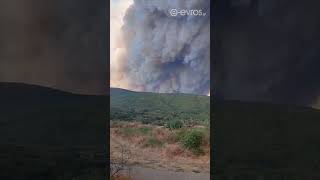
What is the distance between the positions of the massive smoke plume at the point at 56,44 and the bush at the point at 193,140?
851mm

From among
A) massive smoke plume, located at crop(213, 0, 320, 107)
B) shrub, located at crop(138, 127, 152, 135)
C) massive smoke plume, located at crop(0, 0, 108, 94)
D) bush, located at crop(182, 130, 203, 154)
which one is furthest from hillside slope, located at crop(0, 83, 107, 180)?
massive smoke plume, located at crop(213, 0, 320, 107)

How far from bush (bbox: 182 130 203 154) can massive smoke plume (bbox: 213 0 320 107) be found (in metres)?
0.42

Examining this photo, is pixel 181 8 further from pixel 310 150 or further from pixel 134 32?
pixel 310 150

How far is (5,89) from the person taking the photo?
4.00 metres

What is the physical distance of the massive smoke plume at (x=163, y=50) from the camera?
374cm

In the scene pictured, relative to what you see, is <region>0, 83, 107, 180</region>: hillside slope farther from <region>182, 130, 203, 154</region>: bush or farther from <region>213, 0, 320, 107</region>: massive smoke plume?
<region>213, 0, 320, 107</region>: massive smoke plume

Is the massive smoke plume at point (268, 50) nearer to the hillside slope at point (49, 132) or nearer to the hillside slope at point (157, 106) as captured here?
the hillside slope at point (157, 106)

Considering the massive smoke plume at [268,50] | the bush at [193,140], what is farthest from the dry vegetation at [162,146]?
the massive smoke plume at [268,50]

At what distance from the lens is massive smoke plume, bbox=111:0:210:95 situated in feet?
12.3

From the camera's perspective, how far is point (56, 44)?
390 cm

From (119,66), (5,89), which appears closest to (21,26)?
(5,89)

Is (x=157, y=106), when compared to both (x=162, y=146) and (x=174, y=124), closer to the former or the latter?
(x=174, y=124)

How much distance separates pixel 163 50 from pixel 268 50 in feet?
3.02

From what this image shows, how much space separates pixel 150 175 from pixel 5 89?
62.2 inches
